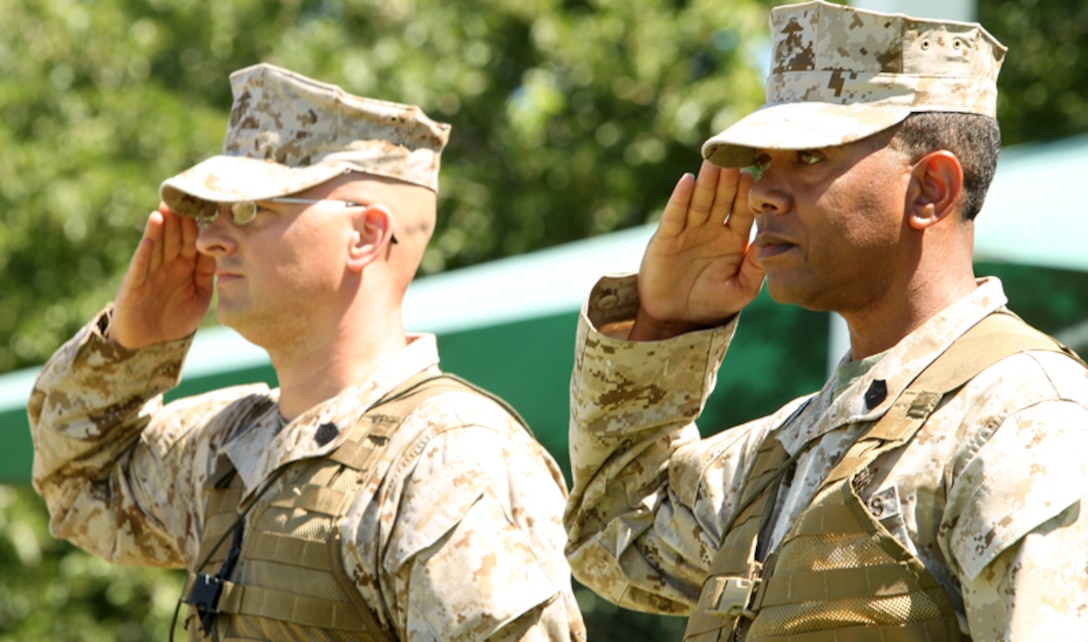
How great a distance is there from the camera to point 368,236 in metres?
3.66

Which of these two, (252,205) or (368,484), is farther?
(252,205)

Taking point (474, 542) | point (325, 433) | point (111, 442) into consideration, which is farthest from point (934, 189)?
point (111, 442)

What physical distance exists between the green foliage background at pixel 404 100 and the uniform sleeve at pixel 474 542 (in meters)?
5.29

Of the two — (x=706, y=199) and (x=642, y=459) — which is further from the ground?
(x=706, y=199)

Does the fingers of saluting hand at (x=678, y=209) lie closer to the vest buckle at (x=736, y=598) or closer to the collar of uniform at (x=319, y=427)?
the vest buckle at (x=736, y=598)

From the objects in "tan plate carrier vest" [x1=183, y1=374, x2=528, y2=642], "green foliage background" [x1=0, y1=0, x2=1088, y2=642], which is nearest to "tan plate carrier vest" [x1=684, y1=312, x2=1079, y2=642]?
"tan plate carrier vest" [x1=183, y1=374, x2=528, y2=642]

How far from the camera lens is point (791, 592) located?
2346mm

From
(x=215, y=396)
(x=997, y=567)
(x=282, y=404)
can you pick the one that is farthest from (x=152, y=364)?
(x=997, y=567)

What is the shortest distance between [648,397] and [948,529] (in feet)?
2.84

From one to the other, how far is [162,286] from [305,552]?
1184 millimetres

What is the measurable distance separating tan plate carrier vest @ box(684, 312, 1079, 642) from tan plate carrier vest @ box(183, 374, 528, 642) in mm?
936

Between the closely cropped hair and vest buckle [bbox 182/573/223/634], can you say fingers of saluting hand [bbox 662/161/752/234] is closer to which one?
the closely cropped hair

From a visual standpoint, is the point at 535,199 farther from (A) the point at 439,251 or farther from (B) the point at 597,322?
(B) the point at 597,322

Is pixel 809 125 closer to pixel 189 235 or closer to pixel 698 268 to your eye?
pixel 698 268
